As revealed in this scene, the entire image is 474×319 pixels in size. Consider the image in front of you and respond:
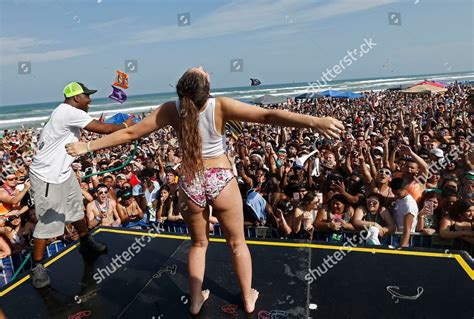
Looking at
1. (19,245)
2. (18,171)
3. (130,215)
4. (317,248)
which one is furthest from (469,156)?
(18,171)

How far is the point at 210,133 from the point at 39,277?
8.07ft

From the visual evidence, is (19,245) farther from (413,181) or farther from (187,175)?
(413,181)

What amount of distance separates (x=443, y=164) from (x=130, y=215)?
5.91 metres

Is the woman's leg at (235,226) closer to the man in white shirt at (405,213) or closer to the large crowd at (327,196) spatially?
the large crowd at (327,196)

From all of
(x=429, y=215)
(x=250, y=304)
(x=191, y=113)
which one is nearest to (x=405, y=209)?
(x=429, y=215)

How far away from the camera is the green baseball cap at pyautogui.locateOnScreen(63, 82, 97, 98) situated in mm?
3023

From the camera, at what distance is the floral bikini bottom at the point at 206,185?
91.7 inches

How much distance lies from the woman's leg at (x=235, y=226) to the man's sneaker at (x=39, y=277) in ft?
6.74

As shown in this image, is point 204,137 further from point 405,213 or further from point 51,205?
point 405,213

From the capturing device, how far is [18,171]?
8203 mm

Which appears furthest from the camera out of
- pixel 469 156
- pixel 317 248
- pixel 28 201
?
pixel 28 201

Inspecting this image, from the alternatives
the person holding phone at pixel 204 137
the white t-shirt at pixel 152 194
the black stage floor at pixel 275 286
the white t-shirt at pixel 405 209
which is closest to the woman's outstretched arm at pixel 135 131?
the person holding phone at pixel 204 137

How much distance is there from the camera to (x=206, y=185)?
2334 mm

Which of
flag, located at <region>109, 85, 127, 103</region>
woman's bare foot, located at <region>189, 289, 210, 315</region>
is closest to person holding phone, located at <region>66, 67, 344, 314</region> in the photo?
woman's bare foot, located at <region>189, 289, 210, 315</region>
